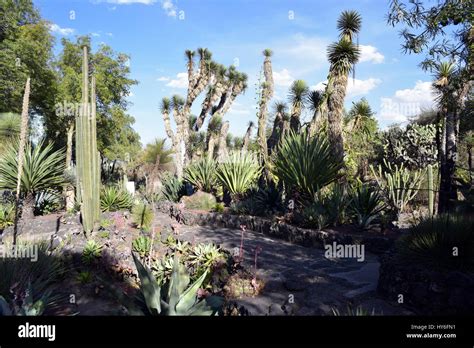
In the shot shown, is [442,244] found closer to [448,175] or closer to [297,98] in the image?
[448,175]

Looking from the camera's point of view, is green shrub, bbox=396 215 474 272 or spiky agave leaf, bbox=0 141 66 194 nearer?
green shrub, bbox=396 215 474 272

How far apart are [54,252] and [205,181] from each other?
735 cm

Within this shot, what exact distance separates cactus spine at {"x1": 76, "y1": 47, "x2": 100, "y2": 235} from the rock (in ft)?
13.2

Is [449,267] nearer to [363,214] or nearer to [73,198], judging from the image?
[363,214]

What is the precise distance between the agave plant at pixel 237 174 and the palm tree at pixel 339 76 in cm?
327

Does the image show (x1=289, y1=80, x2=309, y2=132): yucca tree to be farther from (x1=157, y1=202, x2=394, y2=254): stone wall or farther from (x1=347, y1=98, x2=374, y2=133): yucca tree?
(x1=157, y1=202, x2=394, y2=254): stone wall

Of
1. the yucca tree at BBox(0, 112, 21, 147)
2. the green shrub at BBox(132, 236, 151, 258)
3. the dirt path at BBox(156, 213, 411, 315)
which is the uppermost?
the yucca tree at BBox(0, 112, 21, 147)

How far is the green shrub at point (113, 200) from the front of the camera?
36.9 ft

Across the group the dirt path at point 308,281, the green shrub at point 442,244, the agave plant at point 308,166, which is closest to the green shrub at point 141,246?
the dirt path at point 308,281

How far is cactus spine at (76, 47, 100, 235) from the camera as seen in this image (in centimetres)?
816

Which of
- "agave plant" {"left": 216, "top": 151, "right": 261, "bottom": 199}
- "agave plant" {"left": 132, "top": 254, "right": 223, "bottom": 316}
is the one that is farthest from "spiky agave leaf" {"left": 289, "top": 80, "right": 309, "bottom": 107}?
"agave plant" {"left": 132, "top": 254, "right": 223, "bottom": 316}

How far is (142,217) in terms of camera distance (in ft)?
29.1

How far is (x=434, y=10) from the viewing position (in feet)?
18.6

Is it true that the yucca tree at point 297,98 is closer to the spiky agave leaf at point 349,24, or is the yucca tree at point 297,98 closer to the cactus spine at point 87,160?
the spiky agave leaf at point 349,24
